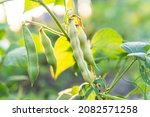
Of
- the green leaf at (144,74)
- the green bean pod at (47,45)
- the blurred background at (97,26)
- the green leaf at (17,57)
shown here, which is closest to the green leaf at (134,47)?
the green leaf at (144,74)

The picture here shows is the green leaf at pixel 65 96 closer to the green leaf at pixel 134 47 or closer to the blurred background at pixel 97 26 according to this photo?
the green leaf at pixel 134 47

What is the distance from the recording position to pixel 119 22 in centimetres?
353

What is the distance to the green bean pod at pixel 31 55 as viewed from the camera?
0.99 metres

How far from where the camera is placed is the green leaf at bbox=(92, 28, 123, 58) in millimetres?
1163

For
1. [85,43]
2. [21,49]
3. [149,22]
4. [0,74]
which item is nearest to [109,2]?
[149,22]

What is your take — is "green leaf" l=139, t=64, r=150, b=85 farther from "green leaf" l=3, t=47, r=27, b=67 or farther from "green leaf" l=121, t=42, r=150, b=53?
"green leaf" l=3, t=47, r=27, b=67

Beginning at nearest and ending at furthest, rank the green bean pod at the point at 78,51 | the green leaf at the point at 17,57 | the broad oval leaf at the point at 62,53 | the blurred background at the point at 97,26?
the green bean pod at the point at 78,51 < the broad oval leaf at the point at 62,53 < the green leaf at the point at 17,57 < the blurred background at the point at 97,26

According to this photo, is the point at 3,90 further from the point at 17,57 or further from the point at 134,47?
the point at 134,47

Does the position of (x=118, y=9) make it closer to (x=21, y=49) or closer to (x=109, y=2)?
(x=109, y=2)

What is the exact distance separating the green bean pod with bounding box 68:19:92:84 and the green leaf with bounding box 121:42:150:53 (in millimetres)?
91

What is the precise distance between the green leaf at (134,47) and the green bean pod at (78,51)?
0.30ft

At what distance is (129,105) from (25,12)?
0.31 meters

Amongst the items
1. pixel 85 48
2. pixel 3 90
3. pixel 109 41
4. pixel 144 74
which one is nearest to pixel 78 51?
pixel 85 48

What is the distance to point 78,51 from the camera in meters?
0.95
